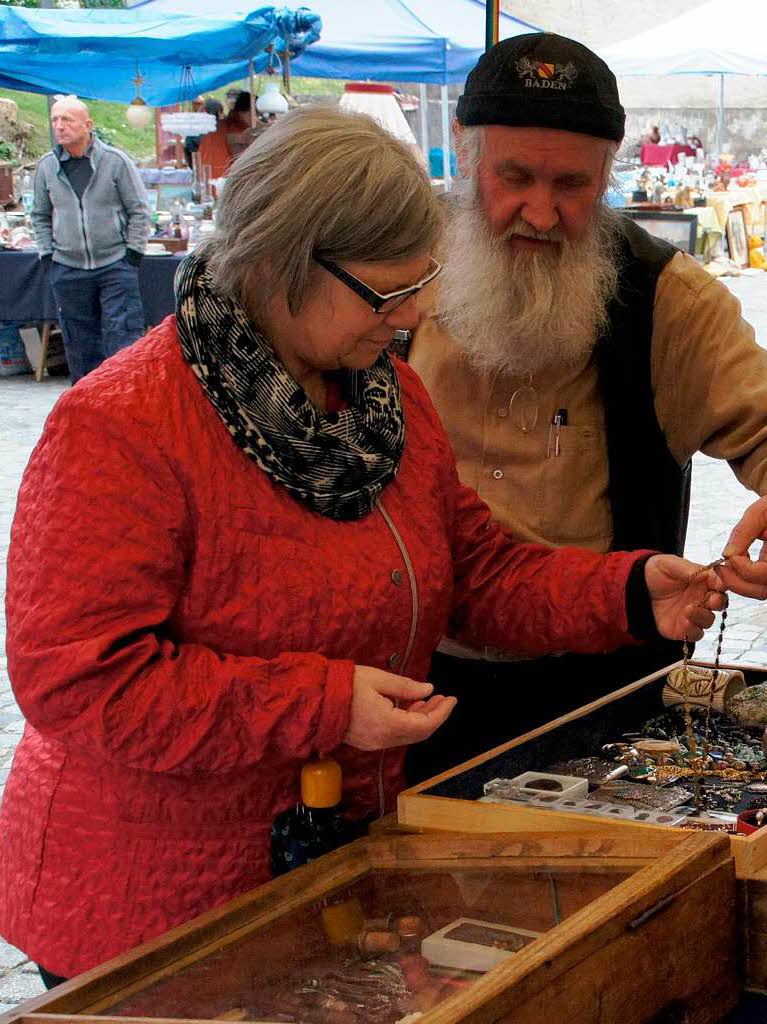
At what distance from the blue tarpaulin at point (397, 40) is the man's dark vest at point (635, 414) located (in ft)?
37.8

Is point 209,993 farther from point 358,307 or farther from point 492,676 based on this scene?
point 492,676

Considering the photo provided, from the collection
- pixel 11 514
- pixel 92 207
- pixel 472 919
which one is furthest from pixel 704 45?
pixel 472 919

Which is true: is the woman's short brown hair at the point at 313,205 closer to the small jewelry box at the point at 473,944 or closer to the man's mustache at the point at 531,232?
the man's mustache at the point at 531,232

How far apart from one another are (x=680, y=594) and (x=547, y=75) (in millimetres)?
779

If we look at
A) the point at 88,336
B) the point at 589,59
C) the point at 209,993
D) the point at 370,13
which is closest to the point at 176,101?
the point at 370,13

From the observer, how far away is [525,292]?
7.05ft

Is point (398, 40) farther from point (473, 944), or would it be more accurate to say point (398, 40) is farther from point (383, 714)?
point (473, 944)

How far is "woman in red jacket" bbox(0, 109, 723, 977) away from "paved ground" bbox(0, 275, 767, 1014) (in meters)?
1.49

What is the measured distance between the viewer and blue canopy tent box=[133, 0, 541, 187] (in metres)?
13.3

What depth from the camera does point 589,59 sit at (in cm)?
208

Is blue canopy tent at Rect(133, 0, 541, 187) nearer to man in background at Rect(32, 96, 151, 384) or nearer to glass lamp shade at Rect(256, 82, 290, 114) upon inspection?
glass lamp shade at Rect(256, 82, 290, 114)

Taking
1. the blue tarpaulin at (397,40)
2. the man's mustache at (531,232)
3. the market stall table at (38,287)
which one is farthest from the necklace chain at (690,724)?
the blue tarpaulin at (397,40)

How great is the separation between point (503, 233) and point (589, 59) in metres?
0.29

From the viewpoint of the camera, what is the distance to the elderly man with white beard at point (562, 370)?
2.10 meters
